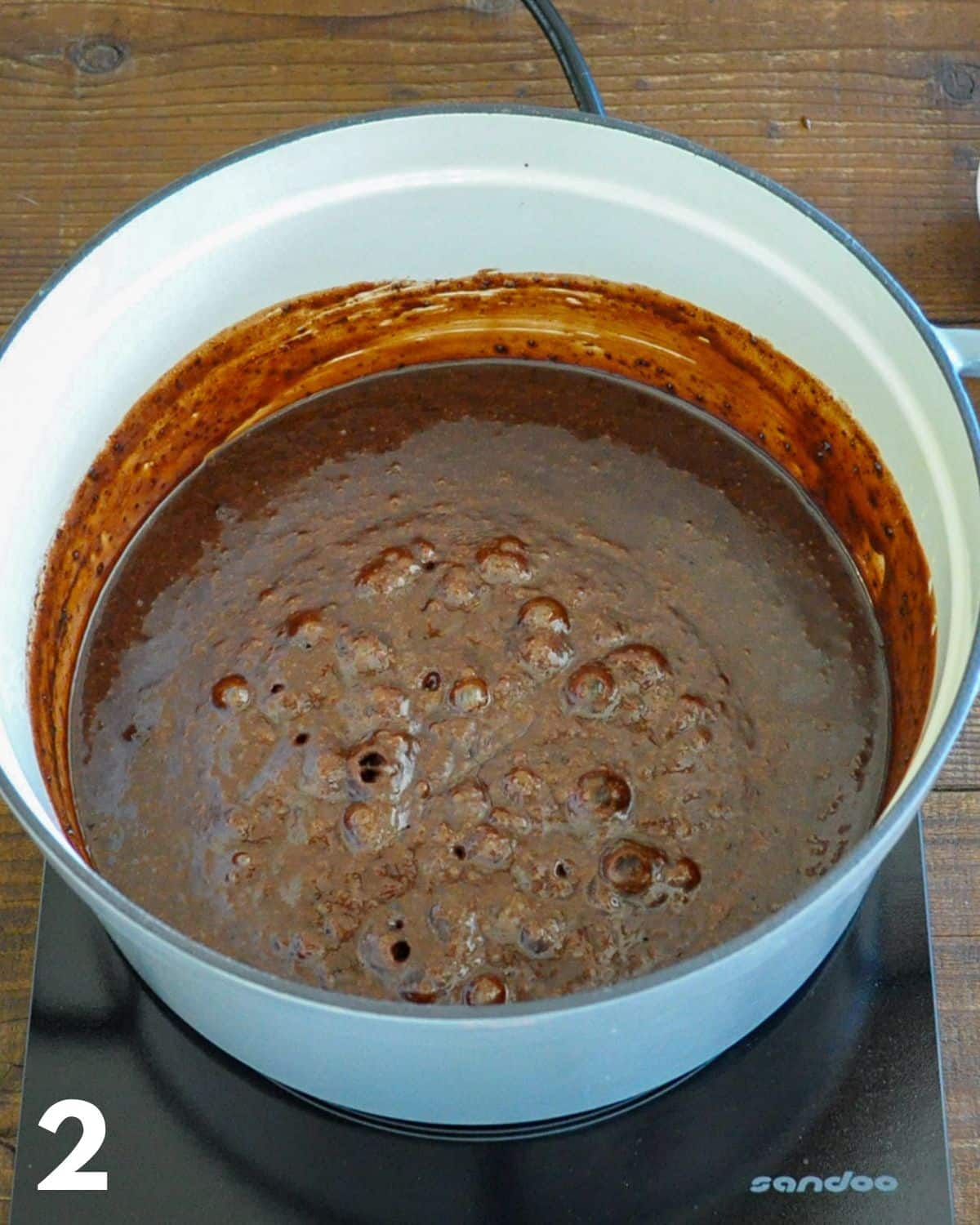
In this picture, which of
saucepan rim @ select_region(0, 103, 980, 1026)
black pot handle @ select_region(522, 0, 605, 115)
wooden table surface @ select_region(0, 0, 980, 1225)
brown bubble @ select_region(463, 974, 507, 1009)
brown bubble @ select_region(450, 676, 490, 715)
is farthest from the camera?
wooden table surface @ select_region(0, 0, 980, 1225)

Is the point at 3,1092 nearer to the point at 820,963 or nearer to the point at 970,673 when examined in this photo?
the point at 820,963

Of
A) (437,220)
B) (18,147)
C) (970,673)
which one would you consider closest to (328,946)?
(970,673)

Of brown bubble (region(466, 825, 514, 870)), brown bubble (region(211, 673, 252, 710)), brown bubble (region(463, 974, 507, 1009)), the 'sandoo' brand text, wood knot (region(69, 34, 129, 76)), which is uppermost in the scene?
wood knot (region(69, 34, 129, 76))

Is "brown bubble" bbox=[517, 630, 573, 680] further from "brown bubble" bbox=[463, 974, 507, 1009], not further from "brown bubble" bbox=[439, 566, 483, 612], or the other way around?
"brown bubble" bbox=[463, 974, 507, 1009]

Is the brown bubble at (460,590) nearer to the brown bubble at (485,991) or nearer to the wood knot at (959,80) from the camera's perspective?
the brown bubble at (485,991)

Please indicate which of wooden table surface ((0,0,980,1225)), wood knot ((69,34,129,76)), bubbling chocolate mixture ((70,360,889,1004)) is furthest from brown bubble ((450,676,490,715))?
wood knot ((69,34,129,76))

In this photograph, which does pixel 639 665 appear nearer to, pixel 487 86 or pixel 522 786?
pixel 522 786
